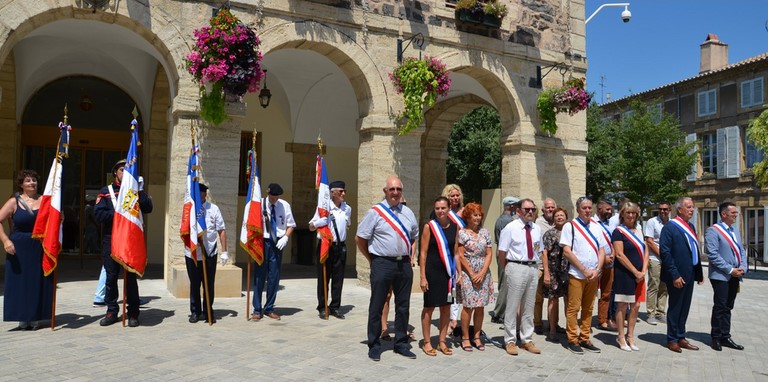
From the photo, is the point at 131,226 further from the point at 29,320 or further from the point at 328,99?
the point at 328,99

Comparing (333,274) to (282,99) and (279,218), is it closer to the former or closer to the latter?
(279,218)

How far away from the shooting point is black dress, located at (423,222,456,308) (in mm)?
5809

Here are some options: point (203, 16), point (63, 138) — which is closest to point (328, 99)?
point (203, 16)

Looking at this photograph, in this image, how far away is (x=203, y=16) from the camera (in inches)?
341

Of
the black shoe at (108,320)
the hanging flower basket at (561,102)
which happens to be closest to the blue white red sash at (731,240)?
the hanging flower basket at (561,102)

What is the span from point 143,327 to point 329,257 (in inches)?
88.0

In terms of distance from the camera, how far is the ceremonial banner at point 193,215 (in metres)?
6.86

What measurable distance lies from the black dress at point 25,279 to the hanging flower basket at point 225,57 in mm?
2712

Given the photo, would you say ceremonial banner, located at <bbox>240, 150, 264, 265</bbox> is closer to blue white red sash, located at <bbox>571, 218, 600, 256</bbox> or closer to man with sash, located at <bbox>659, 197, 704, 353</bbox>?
blue white red sash, located at <bbox>571, 218, 600, 256</bbox>

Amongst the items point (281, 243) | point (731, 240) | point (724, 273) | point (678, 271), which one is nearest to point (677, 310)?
point (678, 271)

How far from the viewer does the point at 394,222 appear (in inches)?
228

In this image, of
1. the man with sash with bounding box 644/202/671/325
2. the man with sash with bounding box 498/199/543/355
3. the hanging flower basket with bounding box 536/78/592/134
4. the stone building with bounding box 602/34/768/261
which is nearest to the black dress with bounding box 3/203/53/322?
the man with sash with bounding box 498/199/543/355

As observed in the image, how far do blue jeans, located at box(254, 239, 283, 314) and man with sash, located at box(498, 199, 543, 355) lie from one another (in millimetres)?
2714

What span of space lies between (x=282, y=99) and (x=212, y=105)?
17.0 ft
